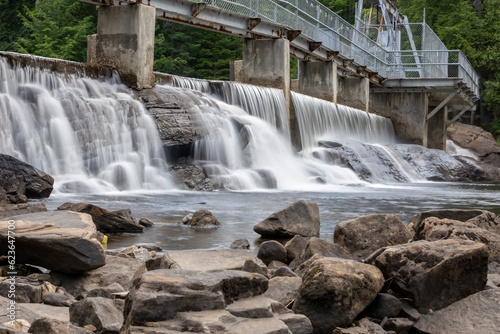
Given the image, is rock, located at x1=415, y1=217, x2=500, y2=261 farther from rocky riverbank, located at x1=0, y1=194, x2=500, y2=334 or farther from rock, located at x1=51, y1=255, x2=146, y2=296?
rock, located at x1=51, y1=255, x2=146, y2=296

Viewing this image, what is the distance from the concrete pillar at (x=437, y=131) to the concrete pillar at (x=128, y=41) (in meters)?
24.8

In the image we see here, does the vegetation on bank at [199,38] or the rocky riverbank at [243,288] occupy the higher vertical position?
the vegetation on bank at [199,38]

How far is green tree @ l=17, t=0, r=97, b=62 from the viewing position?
137ft

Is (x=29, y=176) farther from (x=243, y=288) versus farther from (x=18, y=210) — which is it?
(x=243, y=288)

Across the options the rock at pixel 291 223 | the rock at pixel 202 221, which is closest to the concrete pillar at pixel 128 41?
the rock at pixel 202 221

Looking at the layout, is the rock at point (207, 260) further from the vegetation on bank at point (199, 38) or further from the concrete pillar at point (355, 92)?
the vegetation on bank at point (199, 38)

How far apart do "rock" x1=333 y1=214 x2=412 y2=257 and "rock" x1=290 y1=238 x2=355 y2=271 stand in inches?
14.6

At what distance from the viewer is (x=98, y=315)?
10.9 ft

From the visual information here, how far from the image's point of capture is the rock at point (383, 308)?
411 cm

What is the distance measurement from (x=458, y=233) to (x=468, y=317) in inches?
54.5

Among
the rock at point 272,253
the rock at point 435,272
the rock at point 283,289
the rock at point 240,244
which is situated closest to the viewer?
the rock at point 283,289

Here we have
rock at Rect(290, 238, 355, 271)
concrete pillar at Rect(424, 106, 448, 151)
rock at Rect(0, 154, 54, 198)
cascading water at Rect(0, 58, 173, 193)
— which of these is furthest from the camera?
concrete pillar at Rect(424, 106, 448, 151)

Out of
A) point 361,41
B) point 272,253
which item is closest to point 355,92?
point 361,41

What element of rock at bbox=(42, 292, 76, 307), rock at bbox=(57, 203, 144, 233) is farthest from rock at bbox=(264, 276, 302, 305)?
rock at bbox=(57, 203, 144, 233)
